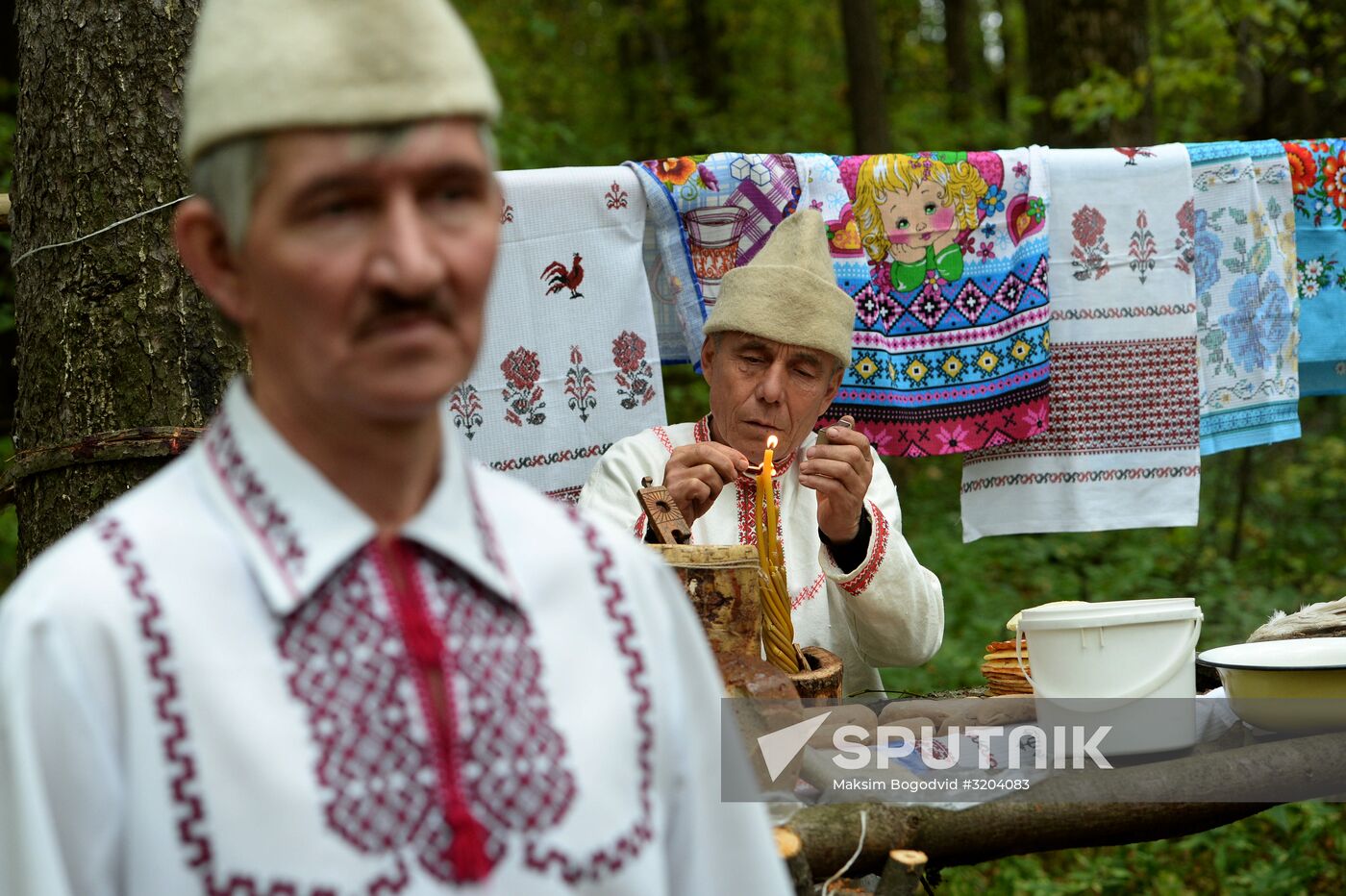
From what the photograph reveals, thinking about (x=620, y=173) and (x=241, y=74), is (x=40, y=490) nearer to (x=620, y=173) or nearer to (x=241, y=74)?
(x=620, y=173)

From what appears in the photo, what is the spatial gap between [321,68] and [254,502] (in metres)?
0.35

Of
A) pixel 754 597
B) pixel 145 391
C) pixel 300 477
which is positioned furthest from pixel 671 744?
pixel 145 391

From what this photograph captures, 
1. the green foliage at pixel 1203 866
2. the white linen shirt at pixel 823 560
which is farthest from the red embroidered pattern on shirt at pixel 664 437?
the green foliage at pixel 1203 866

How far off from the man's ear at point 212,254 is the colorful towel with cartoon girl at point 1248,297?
3651 millimetres

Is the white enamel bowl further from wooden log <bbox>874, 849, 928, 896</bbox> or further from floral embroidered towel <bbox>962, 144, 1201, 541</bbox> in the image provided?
floral embroidered towel <bbox>962, 144, 1201, 541</bbox>

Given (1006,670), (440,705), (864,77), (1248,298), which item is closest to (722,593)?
(1006,670)

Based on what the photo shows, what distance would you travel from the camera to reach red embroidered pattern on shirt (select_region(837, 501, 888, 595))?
3.24 m

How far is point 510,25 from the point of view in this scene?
12.9 m

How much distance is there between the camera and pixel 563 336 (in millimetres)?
3838

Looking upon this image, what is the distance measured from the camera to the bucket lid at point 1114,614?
2781 millimetres

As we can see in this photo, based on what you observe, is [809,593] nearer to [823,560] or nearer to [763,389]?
[823,560]

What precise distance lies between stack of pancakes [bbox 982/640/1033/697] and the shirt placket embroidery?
2.16 meters

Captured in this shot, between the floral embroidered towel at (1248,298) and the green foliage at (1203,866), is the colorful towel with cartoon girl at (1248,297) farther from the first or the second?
the green foliage at (1203,866)

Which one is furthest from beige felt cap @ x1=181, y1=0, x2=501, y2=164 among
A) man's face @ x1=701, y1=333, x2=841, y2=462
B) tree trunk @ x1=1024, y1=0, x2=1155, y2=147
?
tree trunk @ x1=1024, y1=0, x2=1155, y2=147
